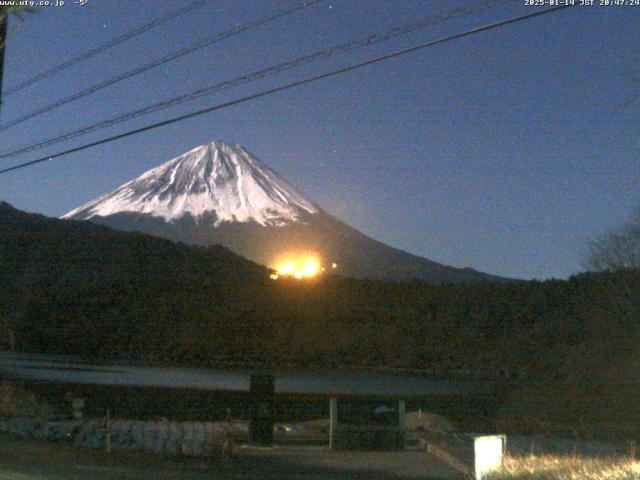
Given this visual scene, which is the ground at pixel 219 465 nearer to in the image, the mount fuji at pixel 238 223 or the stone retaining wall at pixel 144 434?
the stone retaining wall at pixel 144 434

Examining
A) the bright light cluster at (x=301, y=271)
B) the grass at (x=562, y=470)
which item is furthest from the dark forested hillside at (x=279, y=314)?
the grass at (x=562, y=470)

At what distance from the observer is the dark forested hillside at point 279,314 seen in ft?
124

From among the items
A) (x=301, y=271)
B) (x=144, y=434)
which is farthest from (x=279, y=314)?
(x=144, y=434)

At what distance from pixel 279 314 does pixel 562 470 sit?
39.2 meters

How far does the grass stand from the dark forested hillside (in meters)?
20.9

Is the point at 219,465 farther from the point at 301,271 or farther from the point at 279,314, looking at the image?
the point at 301,271

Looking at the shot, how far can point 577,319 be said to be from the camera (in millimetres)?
42125

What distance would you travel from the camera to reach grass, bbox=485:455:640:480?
341 inches

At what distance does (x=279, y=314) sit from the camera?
1905 inches

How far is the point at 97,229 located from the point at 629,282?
119 ft

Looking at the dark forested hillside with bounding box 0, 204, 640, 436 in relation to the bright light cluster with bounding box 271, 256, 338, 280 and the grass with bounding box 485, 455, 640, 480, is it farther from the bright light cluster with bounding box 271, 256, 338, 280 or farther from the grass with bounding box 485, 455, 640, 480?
A: the grass with bounding box 485, 455, 640, 480

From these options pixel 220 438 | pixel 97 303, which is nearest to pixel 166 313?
pixel 97 303

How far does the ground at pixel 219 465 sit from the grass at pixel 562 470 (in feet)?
5.96

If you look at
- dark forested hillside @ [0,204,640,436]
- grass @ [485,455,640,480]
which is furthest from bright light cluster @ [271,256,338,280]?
grass @ [485,455,640,480]
